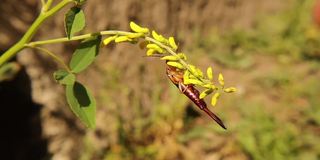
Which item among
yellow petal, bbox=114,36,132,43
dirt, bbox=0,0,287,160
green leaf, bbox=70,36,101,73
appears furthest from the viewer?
dirt, bbox=0,0,287,160

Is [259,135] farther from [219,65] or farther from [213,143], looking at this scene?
[219,65]

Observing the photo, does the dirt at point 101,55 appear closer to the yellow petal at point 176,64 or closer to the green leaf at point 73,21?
the green leaf at point 73,21

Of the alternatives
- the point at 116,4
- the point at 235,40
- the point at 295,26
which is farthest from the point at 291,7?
the point at 116,4

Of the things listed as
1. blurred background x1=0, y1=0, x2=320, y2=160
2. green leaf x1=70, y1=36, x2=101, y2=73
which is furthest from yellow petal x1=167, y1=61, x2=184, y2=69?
blurred background x1=0, y1=0, x2=320, y2=160

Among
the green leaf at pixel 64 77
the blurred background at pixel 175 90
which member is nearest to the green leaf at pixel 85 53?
the green leaf at pixel 64 77

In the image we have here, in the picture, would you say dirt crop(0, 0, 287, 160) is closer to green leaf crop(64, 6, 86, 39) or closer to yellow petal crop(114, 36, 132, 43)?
green leaf crop(64, 6, 86, 39)

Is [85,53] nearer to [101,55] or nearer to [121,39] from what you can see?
[121,39]

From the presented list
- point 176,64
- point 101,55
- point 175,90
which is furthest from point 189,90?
point 175,90
